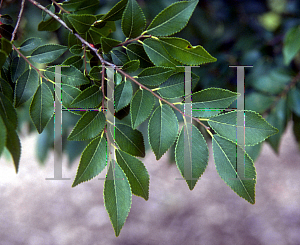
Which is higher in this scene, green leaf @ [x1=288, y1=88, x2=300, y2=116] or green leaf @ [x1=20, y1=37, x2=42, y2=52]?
green leaf @ [x1=20, y1=37, x2=42, y2=52]

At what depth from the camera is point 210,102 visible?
0.32 m

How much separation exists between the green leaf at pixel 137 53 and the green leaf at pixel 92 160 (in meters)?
0.10

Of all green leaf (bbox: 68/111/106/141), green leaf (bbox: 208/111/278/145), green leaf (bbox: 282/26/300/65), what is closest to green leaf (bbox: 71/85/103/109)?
green leaf (bbox: 68/111/106/141)

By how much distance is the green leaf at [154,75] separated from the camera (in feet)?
1.03

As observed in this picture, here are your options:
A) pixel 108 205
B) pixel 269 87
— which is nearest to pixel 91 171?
pixel 108 205

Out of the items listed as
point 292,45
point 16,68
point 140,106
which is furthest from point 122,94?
point 292,45

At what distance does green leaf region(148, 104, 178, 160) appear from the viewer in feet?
1.02

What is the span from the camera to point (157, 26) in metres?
0.33

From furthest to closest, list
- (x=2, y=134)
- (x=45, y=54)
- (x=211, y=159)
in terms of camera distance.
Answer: (x=211, y=159) < (x=45, y=54) < (x=2, y=134)

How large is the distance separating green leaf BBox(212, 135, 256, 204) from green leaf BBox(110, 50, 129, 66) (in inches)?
5.1

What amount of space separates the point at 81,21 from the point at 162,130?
0.48 ft

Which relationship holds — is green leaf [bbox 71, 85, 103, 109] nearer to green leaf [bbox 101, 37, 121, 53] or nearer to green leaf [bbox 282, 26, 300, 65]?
green leaf [bbox 101, 37, 121, 53]

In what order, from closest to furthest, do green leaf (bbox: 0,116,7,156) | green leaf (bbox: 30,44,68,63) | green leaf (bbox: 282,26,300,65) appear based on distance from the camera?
green leaf (bbox: 0,116,7,156) < green leaf (bbox: 30,44,68,63) < green leaf (bbox: 282,26,300,65)

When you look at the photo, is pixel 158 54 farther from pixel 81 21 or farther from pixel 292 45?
pixel 292 45
